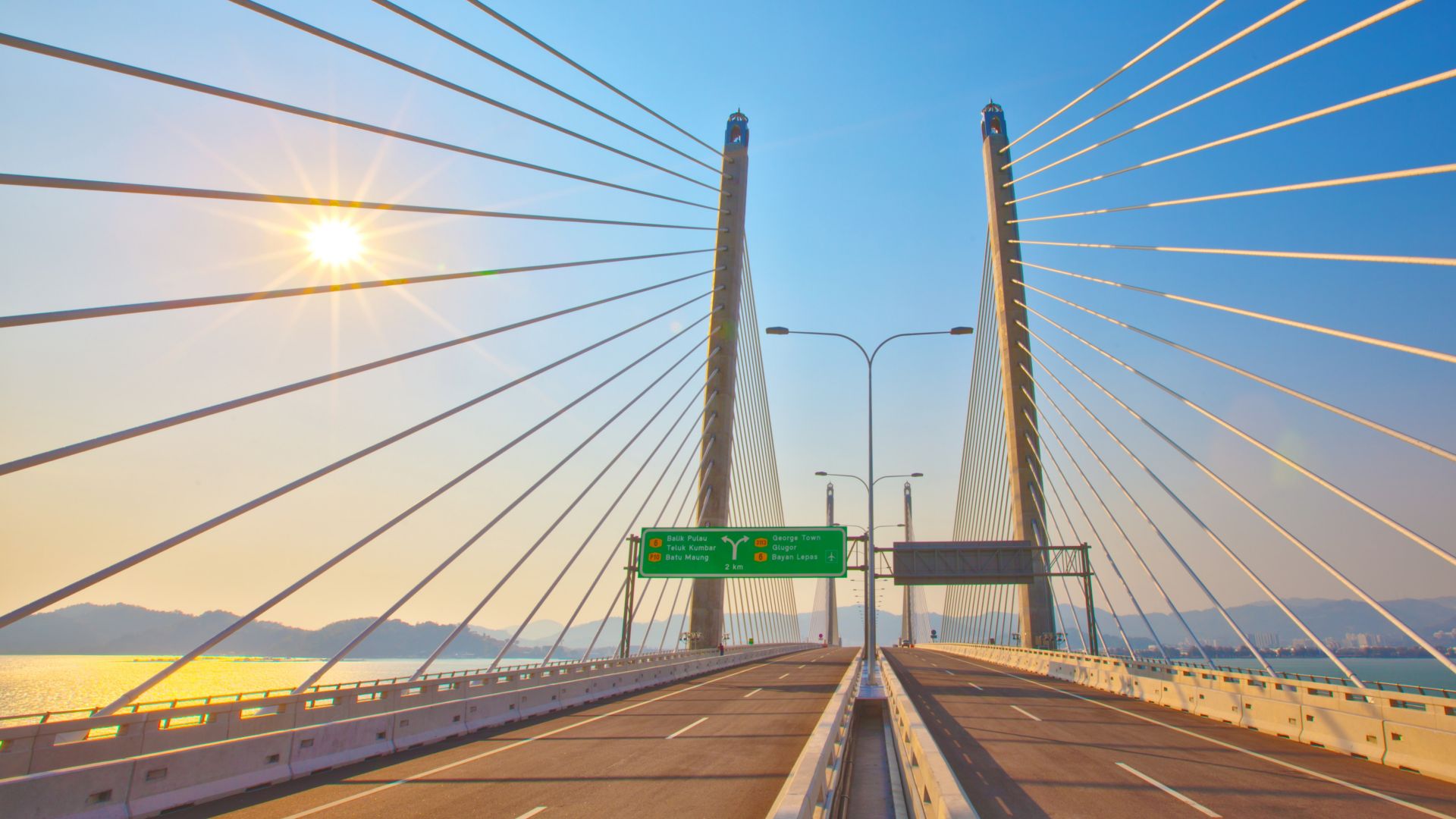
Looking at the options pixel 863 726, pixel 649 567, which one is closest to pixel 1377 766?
pixel 863 726

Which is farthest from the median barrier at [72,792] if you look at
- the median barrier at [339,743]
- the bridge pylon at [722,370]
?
the bridge pylon at [722,370]

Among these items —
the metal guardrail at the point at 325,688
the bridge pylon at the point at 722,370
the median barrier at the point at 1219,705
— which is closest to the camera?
the metal guardrail at the point at 325,688

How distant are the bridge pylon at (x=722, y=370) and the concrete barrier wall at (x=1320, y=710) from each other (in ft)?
59.4

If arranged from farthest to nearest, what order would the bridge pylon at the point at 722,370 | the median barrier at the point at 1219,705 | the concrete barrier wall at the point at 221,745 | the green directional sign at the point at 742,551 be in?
the bridge pylon at the point at 722,370
the green directional sign at the point at 742,551
the median barrier at the point at 1219,705
the concrete barrier wall at the point at 221,745

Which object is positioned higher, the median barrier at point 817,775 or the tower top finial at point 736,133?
the tower top finial at point 736,133

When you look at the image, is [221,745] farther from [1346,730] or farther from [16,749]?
[1346,730]

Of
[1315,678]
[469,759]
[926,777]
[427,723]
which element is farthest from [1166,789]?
[427,723]

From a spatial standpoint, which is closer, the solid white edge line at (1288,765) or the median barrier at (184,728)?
the solid white edge line at (1288,765)

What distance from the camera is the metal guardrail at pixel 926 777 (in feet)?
20.7

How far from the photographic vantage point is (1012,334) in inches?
1391

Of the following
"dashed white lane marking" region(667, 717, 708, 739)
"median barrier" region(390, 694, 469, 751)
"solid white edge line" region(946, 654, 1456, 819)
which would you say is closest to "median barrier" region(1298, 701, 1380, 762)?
"solid white edge line" region(946, 654, 1456, 819)

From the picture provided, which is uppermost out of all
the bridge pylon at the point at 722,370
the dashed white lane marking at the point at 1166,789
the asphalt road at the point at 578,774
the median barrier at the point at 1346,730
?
the bridge pylon at the point at 722,370

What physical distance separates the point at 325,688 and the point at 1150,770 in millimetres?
14953

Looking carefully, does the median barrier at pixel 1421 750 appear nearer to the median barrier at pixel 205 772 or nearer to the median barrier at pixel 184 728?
the median barrier at pixel 205 772
